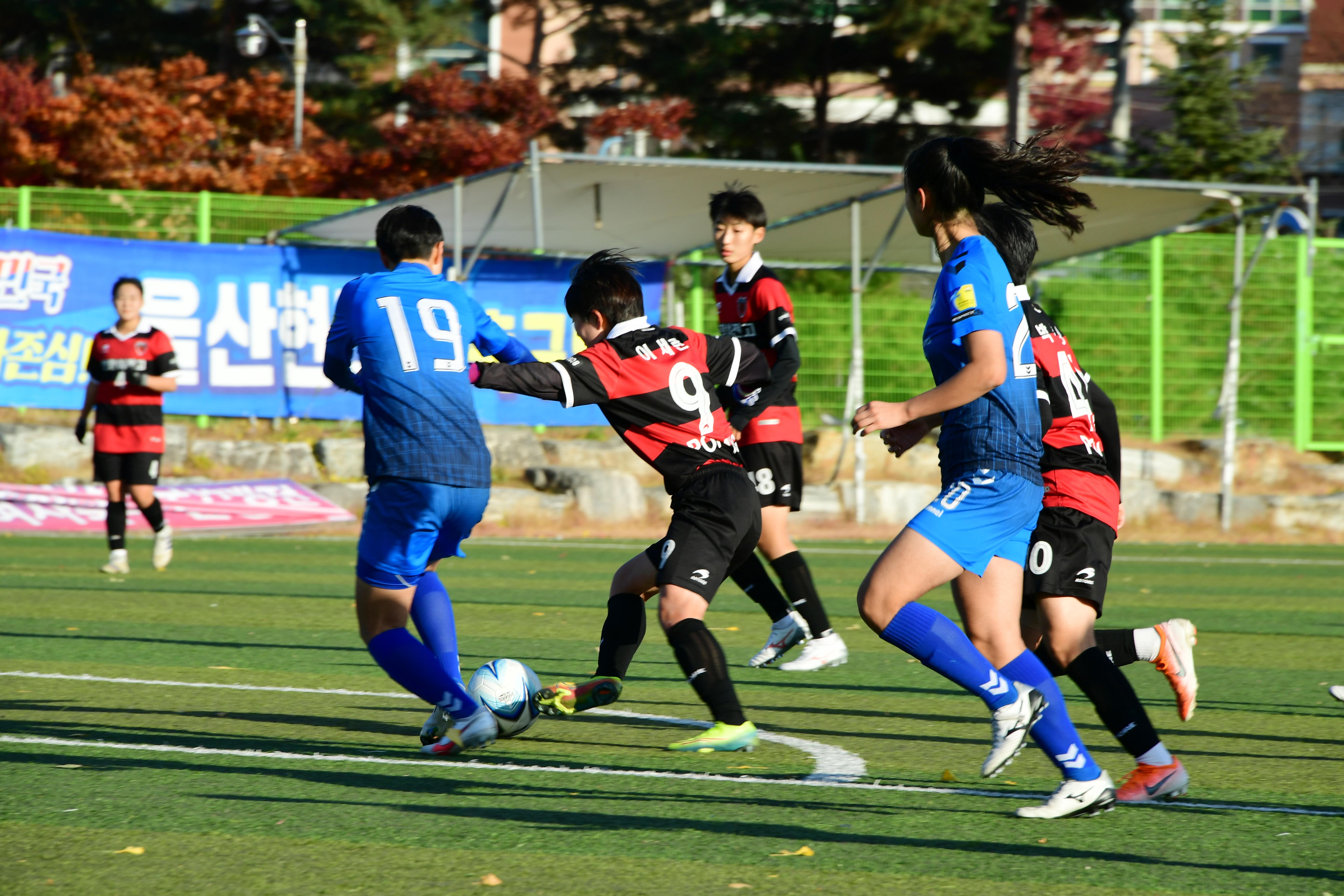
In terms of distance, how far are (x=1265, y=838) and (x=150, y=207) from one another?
50.0 ft

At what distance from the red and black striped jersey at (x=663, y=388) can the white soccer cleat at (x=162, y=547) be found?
6.73m

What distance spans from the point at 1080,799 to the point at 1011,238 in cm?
163

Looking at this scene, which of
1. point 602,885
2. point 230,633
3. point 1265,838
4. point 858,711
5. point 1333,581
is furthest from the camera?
point 1333,581

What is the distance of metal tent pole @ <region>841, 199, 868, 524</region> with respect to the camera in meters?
14.4

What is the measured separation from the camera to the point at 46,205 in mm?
16016

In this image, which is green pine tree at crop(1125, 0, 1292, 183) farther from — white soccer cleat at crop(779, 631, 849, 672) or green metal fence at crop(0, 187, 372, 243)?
white soccer cleat at crop(779, 631, 849, 672)

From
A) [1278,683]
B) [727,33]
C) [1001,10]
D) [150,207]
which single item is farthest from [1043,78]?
[1278,683]

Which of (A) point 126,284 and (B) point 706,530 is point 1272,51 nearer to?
(A) point 126,284

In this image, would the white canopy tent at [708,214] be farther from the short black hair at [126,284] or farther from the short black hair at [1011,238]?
the short black hair at [1011,238]

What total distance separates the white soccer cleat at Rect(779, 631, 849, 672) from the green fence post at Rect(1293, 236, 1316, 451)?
514 inches

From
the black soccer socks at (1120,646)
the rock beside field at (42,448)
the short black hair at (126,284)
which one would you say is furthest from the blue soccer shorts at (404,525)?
the rock beside field at (42,448)

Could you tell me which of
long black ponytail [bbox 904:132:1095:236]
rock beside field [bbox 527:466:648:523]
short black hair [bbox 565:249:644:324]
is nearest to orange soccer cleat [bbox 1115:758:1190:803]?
long black ponytail [bbox 904:132:1095:236]

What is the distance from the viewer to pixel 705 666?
4.64 meters

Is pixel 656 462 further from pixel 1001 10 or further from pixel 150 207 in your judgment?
pixel 1001 10
